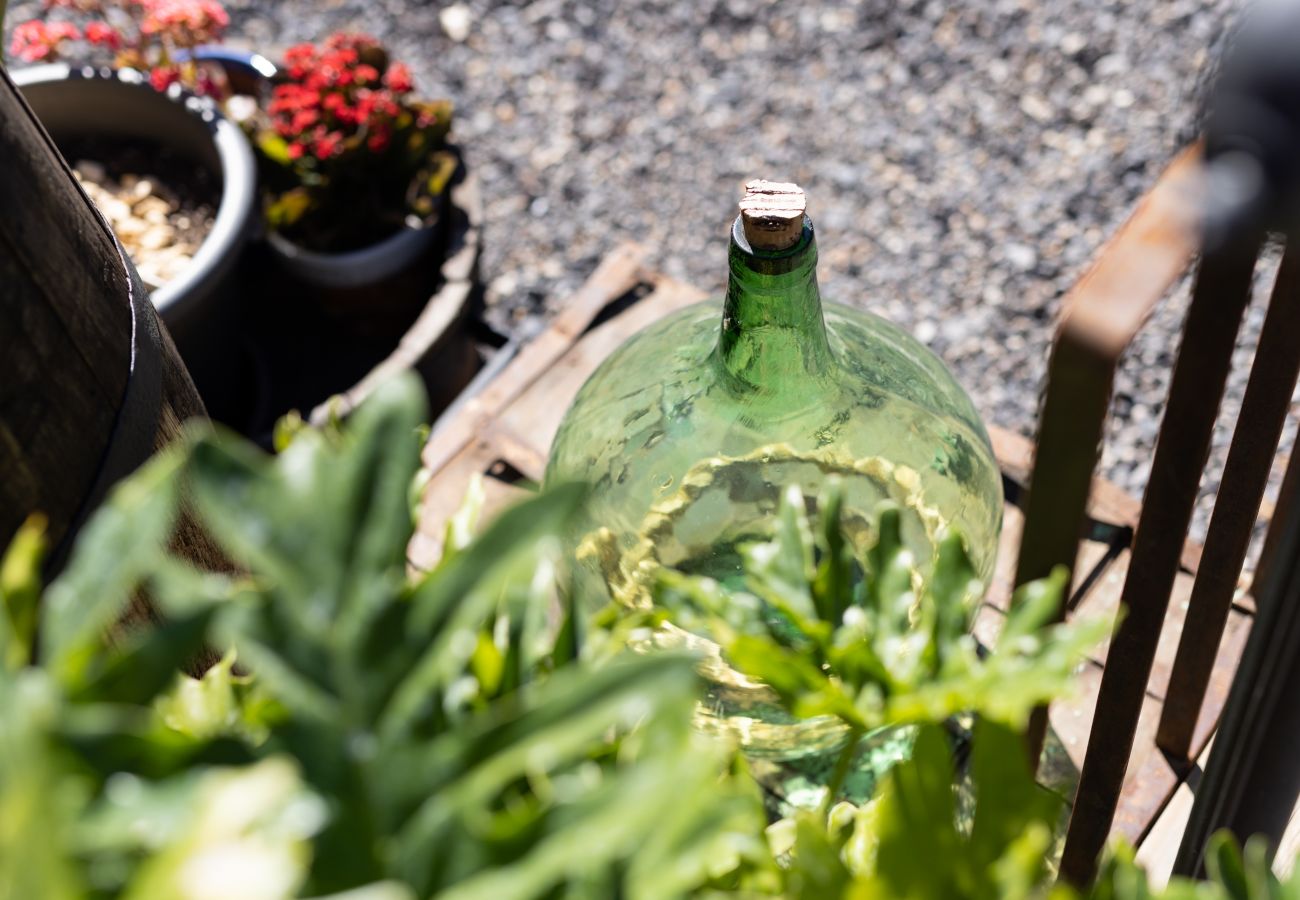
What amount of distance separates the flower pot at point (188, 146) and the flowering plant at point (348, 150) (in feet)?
0.23

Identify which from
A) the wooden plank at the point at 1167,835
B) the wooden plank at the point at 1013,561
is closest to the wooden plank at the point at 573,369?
the wooden plank at the point at 1013,561

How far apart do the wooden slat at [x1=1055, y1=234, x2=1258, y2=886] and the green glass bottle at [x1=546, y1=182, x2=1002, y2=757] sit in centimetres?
31

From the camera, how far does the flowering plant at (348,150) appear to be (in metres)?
1.79

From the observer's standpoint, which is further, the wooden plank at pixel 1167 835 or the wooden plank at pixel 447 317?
the wooden plank at pixel 447 317

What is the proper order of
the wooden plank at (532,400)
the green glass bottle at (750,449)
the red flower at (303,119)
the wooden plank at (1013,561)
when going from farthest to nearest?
A: 1. the red flower at (303,119)
2. the wooden plank at (532,400)
3. the wooden plank at (1013,561)
4. the green glass bottle at (750,449)

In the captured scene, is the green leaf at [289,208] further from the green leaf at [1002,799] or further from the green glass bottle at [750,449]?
the green leaf at [1002,799]

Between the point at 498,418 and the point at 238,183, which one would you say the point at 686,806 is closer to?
the point at 498,418

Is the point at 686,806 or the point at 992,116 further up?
the point at 686,806

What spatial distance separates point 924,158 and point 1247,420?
1646mm

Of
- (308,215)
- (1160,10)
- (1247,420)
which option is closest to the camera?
(1247,420)

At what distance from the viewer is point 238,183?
1.76 metres

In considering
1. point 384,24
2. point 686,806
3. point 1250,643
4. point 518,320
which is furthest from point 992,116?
point 686,806

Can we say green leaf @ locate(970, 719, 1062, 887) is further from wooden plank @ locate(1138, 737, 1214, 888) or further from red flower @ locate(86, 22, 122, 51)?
red flower @ locate(86, 22, 122, 51)

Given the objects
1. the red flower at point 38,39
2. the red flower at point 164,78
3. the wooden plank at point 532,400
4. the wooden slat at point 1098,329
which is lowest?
the wooden plank at point 532,400
